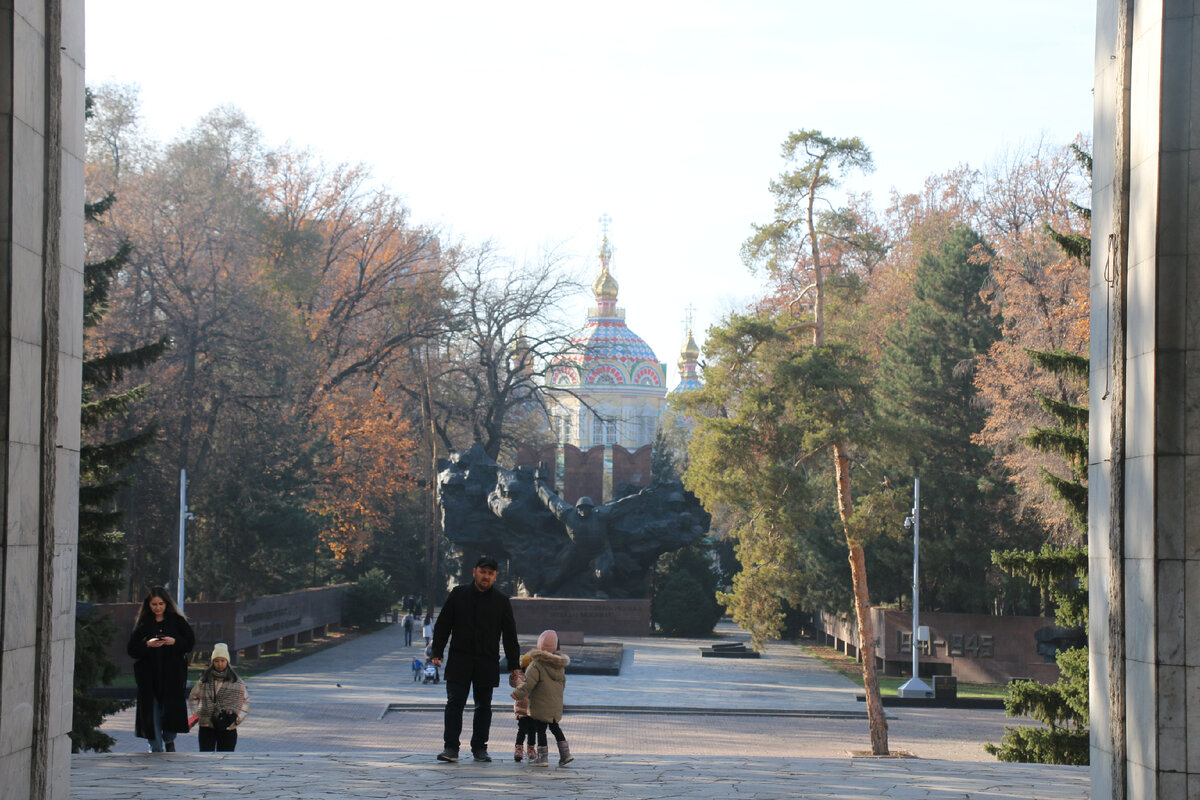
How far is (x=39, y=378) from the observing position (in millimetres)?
7062

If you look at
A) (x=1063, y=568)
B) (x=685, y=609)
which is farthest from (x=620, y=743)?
(x=685, y=609)

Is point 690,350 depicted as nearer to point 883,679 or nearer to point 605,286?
point 605,286

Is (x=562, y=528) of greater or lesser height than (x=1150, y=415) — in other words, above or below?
below

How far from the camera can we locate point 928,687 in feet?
88.3

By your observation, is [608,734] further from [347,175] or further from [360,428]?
[347,175]

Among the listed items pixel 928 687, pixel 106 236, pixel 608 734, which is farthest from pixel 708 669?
pixel 106 236

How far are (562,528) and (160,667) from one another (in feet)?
100

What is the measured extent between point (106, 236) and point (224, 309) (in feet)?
10.5

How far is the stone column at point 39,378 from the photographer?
677 centimetres

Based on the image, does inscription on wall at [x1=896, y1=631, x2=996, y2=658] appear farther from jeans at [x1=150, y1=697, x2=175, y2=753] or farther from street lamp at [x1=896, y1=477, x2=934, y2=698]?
jeans at [x1=150, y1=697, x2=175, y2=753]

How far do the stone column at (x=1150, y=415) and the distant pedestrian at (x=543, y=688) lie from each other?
392 centimetres

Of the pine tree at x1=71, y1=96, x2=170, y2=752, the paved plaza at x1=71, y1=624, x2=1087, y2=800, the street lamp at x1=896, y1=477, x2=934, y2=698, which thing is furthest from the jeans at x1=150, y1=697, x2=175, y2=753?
the street lamp at x1=896, y1=477, x2=934, y2=698

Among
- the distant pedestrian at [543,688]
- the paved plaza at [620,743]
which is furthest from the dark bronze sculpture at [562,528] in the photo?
the distant pedestrian at [543,688]

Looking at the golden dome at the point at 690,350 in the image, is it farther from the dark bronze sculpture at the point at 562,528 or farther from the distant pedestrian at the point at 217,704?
the distant pedestrian at the point at 217,704
